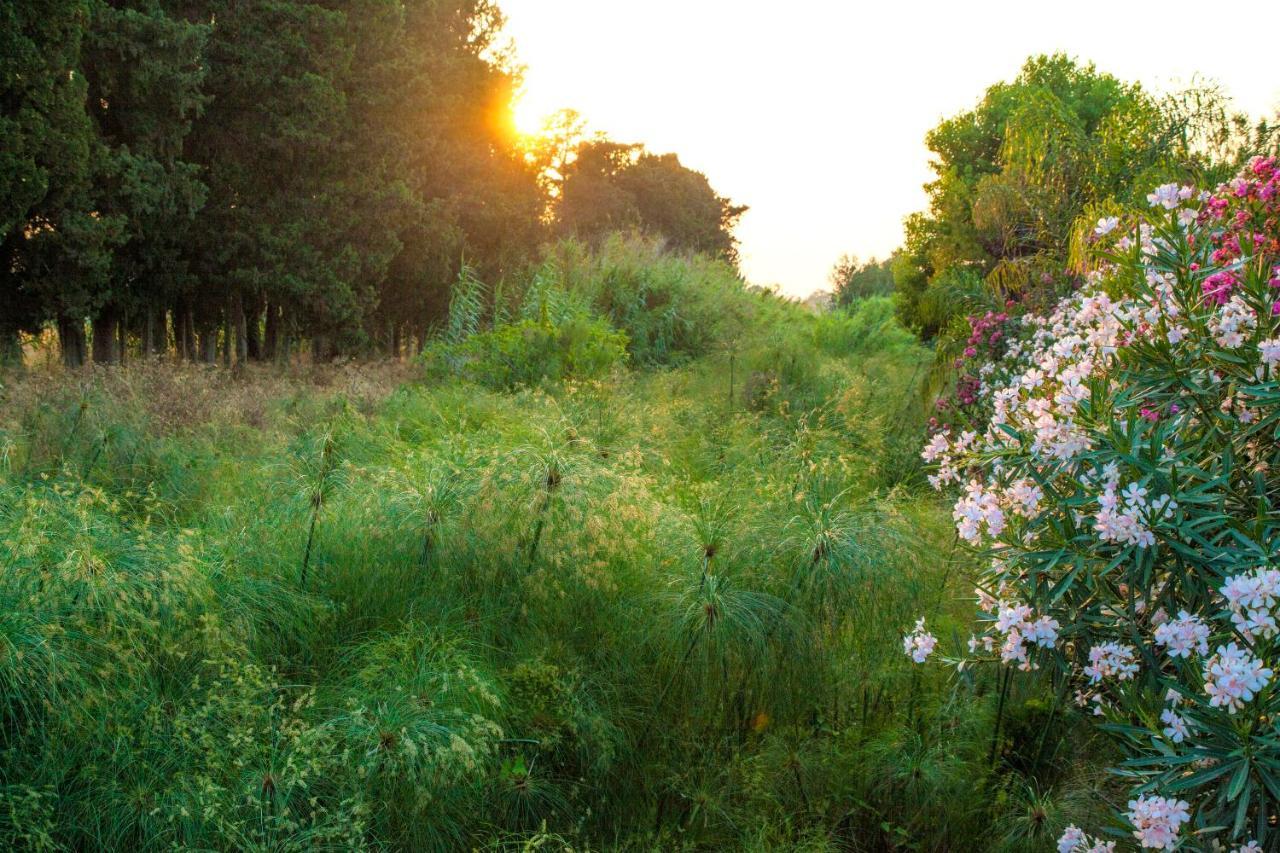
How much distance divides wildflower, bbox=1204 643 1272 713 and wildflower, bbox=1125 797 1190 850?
0.32m

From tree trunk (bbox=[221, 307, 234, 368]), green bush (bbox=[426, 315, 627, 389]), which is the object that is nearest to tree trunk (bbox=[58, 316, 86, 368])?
tree trunk (bbox=[221, 307, 234, 368])

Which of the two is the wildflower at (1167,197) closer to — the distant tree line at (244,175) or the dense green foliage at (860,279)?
the distant tree line at (244,175)

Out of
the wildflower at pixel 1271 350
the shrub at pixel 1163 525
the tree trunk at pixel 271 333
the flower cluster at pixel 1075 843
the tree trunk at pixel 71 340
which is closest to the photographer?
the shrub at pixel 1163 525

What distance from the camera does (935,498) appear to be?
6.81 m

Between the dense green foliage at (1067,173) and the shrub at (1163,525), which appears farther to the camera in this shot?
the dense green foliage at (1067,173)

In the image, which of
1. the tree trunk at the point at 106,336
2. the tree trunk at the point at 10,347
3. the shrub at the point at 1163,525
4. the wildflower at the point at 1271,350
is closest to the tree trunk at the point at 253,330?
the tree trunk at the point at 106,336

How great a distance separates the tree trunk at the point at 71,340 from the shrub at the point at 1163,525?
42.8 feet

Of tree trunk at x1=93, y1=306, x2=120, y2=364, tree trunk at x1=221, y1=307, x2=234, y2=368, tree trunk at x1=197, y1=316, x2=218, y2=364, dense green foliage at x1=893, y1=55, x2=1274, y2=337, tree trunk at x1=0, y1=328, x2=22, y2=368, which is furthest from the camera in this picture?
tree trunk at x1=221, y1=307, x2=234, y2=368

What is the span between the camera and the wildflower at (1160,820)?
2422mm

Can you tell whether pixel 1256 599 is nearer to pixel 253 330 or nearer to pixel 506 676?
pixel 506 676

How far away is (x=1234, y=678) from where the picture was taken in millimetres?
2227

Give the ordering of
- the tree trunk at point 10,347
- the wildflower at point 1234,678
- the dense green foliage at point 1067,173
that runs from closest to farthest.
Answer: the wildflower at point 1234,678 → the dense green foliage at point 1067,173 → the tree trunk at point 10,347

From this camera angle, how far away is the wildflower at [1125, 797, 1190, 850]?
242cm

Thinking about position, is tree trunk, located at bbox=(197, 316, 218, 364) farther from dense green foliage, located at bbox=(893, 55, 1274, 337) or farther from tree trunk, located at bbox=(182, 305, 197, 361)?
dense green foliage, located at bbox=(893, 55, 1274, 337)
